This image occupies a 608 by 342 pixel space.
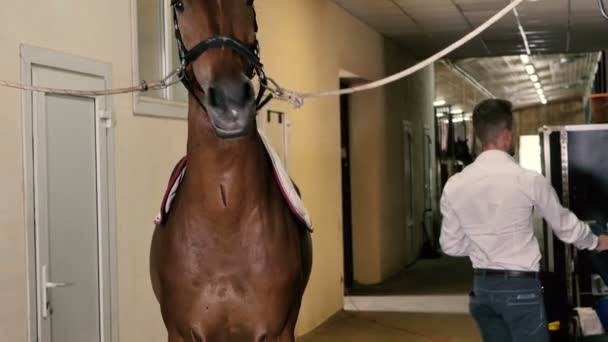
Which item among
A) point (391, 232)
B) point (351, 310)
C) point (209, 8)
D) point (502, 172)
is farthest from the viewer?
point (391, 232)

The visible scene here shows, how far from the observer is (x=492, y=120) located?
354 centimetres

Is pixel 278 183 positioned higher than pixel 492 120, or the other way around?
pixel 492 120

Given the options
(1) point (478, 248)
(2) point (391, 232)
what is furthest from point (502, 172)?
(2) point (391, 232)

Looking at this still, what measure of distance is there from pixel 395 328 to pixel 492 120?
168 inches

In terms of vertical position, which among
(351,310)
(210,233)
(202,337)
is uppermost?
(210,233)

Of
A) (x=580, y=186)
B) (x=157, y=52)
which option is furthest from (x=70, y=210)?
(x=580, y=186)

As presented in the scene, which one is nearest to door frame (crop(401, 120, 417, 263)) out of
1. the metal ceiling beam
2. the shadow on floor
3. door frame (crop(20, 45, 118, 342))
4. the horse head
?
the shadow on floor

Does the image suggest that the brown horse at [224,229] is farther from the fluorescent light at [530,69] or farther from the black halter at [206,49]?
the fluorescent light at [530,69]

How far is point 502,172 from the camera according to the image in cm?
346

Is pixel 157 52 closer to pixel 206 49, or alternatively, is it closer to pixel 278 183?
pixel 278 183

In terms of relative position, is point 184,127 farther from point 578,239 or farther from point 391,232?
point 391,232

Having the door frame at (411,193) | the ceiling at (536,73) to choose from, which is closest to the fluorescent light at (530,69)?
the ceiling at (536,73)

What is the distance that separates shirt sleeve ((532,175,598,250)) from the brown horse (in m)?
1.09

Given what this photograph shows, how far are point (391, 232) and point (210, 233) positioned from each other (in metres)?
8.44
